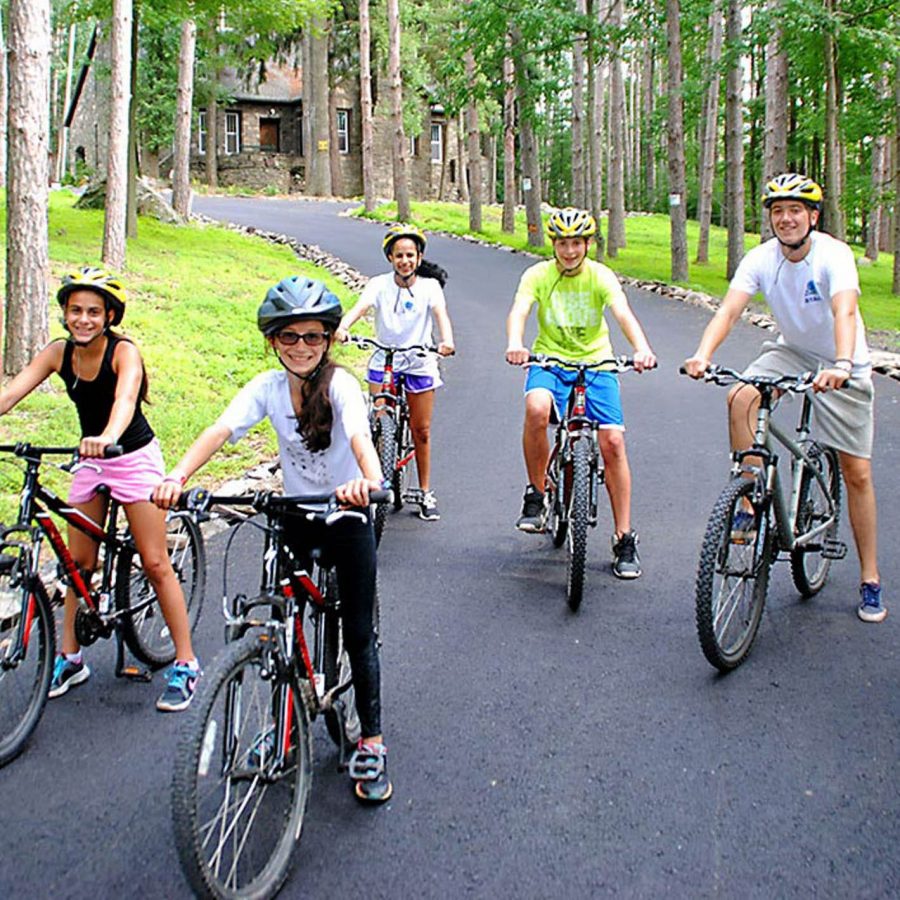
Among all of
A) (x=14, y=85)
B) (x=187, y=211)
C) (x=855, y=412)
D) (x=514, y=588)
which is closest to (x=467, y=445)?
(x=514, y=588)

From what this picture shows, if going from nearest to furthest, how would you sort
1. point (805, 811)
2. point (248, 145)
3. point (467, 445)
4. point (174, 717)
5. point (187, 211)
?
1. point (805, 811)
2. point (174, 717)
3. point (467, 445)
4. point (187, 211)
5. point (248, 145)

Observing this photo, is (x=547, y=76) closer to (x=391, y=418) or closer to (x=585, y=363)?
(x=391, y=418)

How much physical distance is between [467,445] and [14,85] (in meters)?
5.65

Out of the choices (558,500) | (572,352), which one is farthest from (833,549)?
(572,352)

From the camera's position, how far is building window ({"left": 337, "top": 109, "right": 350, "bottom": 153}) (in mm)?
61844

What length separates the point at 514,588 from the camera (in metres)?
6.63

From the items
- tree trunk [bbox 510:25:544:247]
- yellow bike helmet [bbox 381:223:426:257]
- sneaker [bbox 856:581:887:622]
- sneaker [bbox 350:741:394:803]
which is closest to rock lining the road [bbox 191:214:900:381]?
tree trunk [bbox 510:25:544:247]

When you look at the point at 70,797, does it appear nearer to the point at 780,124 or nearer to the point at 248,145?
the point at 780,124

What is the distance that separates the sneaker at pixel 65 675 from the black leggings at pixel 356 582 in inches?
66.0

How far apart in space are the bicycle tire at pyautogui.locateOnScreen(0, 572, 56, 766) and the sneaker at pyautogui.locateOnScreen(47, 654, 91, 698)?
0.34 m

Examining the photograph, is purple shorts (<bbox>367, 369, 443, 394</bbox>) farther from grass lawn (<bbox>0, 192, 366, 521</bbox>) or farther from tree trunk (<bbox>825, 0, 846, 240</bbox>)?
tree trunk (<bbox>825, 0, 846, 240</bbox>)

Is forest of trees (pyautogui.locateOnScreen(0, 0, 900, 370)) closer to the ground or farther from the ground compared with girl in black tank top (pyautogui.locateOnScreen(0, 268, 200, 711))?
farther from the ground

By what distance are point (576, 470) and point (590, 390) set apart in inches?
23.1

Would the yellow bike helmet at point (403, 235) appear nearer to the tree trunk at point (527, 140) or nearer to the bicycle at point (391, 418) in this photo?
the bicycle at point (391, 418)
